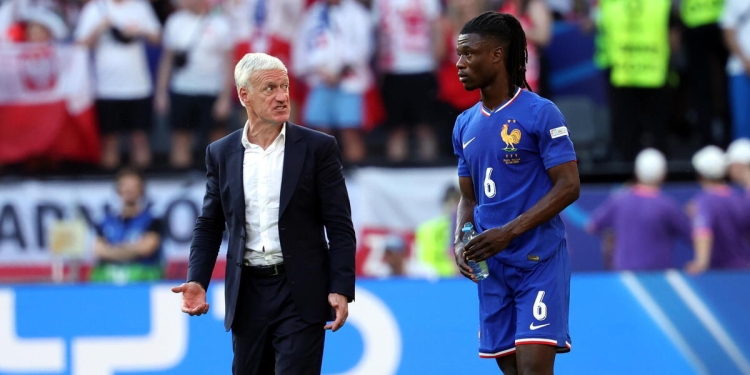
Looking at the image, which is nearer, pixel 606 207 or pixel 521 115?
pixel 521 115

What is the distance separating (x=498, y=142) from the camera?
545cm

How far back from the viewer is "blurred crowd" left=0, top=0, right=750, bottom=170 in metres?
11.8

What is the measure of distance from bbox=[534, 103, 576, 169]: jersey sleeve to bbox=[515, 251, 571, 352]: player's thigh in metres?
0.45

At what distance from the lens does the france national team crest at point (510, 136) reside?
5.40m

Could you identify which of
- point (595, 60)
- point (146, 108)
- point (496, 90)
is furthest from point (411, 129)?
point (496, 90)

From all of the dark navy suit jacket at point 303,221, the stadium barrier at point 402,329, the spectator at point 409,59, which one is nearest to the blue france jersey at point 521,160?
the dark navy suit jacket at point 303,221

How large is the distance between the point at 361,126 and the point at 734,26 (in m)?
3.82

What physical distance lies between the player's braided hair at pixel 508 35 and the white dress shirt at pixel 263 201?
41.7 inches

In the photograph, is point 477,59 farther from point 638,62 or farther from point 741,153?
point 638,62

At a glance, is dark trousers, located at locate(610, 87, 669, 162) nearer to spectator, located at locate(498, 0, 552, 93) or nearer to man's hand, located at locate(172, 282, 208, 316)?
spectator, located at locate(498, 0, 552, 93)

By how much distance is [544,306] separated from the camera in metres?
5.36

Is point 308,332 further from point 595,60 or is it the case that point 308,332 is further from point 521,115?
point 595,60

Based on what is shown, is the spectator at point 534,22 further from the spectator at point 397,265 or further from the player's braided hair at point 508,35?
the player's braided hair at point 508,35

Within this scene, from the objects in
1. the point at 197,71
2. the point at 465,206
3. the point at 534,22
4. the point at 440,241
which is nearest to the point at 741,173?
the point at 534,22
